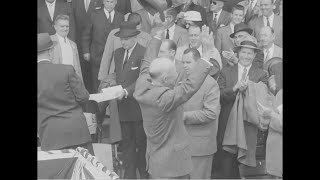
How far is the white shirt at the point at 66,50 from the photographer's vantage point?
25.8 feet

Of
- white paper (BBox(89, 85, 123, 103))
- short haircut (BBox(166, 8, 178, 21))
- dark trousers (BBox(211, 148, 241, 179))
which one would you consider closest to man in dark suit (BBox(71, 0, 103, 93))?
white paper (BBox(89, 85, 123, 103))

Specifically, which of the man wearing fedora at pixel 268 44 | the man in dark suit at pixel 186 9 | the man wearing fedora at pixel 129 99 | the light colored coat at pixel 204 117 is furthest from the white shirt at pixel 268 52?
the man wearing fedora at pixel 129 99

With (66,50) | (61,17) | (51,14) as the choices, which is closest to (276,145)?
(66,50)

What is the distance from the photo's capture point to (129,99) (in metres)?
7.94

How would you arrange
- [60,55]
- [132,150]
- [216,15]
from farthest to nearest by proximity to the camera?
[216,15] < [132,150] < [60,55]

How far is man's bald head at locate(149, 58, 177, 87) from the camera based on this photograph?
7418 millimetres

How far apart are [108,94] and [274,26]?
2135 millimetres

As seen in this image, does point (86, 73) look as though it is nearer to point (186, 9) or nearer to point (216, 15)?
point (186, 9)

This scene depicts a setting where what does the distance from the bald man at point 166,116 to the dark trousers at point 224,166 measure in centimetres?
43

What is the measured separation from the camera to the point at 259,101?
801 centimetres

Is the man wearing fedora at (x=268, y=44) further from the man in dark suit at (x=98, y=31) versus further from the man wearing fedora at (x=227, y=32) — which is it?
the man in dark suit at (x=98, y=31)

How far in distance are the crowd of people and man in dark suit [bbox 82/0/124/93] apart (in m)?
0.01

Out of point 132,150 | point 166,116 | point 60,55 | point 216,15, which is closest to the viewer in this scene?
point 166,116

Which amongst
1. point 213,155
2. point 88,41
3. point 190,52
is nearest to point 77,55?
point 88,41
